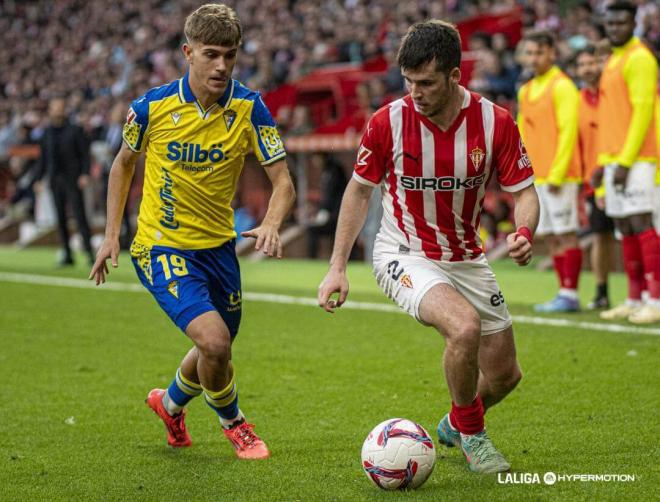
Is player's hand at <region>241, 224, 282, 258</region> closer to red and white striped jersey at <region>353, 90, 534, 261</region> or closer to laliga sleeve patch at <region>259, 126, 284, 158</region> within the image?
red and white striped jersey at <region>353, 90, 534, 261</region>

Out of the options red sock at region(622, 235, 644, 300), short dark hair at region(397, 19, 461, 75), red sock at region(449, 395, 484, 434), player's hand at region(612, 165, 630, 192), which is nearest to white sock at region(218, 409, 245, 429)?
red sock at region(449, 395, 484, 434)

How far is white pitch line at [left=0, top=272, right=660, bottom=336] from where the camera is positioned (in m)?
9.25

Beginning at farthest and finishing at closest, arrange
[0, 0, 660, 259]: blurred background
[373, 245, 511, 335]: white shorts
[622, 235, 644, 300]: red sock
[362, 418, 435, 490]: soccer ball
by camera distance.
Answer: [0, 0, 660, 259]: blurred background < [622, 235, 644, 300]: red sock < [373, 245, 511, 335]: white shorts < [362, 418, 435, 490]: soccer ball

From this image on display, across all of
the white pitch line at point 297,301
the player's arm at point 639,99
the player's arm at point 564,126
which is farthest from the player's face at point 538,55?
the white pitch line at point 297,301

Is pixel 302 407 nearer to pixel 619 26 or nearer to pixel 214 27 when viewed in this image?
pixel 214 27

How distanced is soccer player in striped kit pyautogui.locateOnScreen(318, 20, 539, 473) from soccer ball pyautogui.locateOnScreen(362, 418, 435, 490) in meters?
0.30

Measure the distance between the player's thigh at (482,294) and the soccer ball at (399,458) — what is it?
648 mm

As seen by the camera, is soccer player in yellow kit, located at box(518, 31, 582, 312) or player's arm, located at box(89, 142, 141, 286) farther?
soccer player in yellow kit, located at box(518, 31, 582, 312)

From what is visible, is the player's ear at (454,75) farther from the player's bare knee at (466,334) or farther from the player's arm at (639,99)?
the player's arm at (639,99)

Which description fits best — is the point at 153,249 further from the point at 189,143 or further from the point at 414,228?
the point at 414,228

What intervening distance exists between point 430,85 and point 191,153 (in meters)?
1.35

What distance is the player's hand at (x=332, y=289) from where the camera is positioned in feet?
15.9

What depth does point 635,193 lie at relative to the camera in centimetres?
926

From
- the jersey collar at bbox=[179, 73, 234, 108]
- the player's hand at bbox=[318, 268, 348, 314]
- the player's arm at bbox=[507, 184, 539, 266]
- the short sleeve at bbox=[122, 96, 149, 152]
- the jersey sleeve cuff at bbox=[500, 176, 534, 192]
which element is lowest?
the player's hand at bbox=[318, 268, 348, 314]
